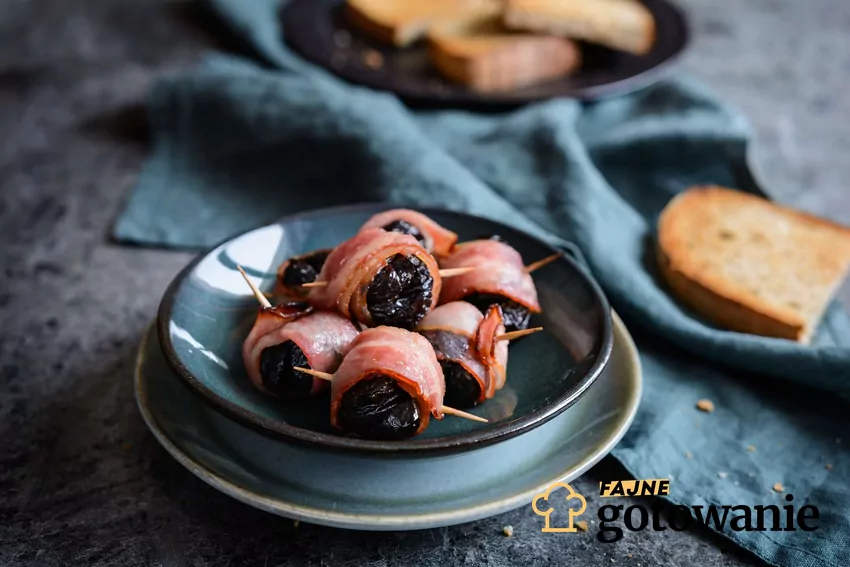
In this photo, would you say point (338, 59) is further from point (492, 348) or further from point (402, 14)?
point (492, 348)

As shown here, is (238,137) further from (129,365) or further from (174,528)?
(174,528)

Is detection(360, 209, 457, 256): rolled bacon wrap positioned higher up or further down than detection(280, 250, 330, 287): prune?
higher up

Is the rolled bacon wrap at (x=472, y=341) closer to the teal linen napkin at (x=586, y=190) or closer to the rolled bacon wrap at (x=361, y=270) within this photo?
the rolled bacon wrap at (x=361, y=270)

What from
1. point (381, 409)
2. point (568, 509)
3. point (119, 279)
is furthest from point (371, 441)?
point (119, 279)

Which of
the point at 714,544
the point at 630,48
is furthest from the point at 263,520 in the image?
the point at 630,48

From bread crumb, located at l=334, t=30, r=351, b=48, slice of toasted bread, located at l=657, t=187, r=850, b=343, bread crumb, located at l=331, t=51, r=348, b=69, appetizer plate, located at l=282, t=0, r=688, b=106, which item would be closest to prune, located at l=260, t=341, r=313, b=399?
slice of toasted bread, located at l=657, t=187, r=850, b=343

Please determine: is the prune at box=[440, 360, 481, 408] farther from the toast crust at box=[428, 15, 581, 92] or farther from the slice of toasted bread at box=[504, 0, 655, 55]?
the slice of toasted bread at box=[504, 0, 655, 55]

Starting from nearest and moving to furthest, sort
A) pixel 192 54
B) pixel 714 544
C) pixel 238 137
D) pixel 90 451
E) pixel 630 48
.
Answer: pixel 714 544 < pixel 90 451 < pixel 238 137 < pixel 630 48 < pixel 192 54
